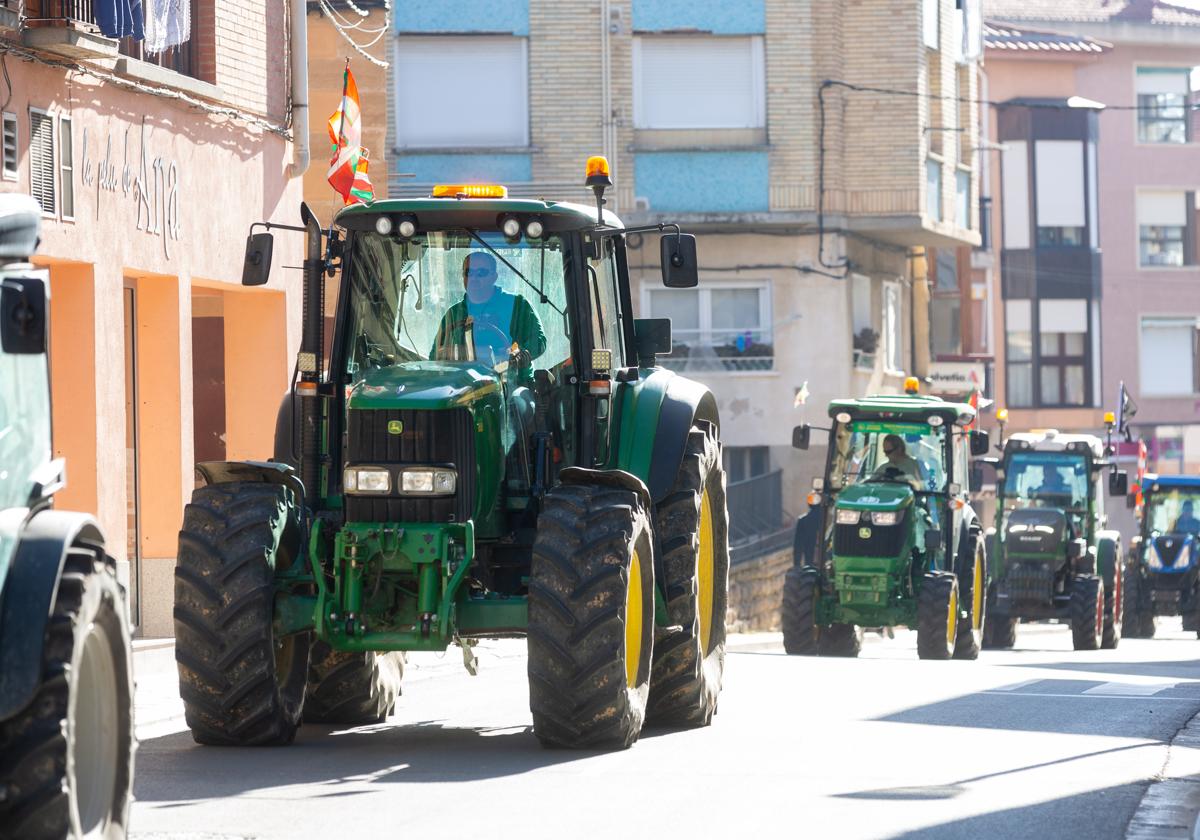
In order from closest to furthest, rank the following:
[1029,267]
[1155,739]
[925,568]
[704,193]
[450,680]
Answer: [1155,739], [450,680], [925,568], [704,193], [1029,267]

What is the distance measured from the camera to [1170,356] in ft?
201

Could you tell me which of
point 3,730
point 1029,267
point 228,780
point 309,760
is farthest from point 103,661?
point 1029,267

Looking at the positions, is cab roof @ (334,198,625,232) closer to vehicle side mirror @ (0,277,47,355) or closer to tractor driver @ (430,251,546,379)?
tractor driver @ (430,251,546,379)

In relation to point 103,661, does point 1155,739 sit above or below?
below

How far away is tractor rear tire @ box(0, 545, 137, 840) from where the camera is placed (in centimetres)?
676

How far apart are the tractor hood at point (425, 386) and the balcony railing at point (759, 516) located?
23.5 metres

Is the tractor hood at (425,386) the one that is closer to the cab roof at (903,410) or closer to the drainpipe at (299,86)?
the drainpipe at (299,86)

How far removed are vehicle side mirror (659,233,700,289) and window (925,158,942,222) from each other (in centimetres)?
2634

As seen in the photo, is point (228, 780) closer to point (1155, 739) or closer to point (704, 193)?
point (1155, 739)

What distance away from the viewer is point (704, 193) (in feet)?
120

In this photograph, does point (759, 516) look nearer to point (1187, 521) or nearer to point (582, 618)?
point (1187, 521)

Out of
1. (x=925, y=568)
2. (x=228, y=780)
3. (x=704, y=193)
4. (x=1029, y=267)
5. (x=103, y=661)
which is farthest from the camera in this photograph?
Result: (x=1029, y=267)

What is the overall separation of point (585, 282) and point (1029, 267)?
Result: 161ft

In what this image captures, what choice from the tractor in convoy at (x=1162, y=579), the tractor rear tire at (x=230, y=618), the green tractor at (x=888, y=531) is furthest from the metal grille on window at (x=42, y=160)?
the tractor in convoy at (x=1162, y=579)
